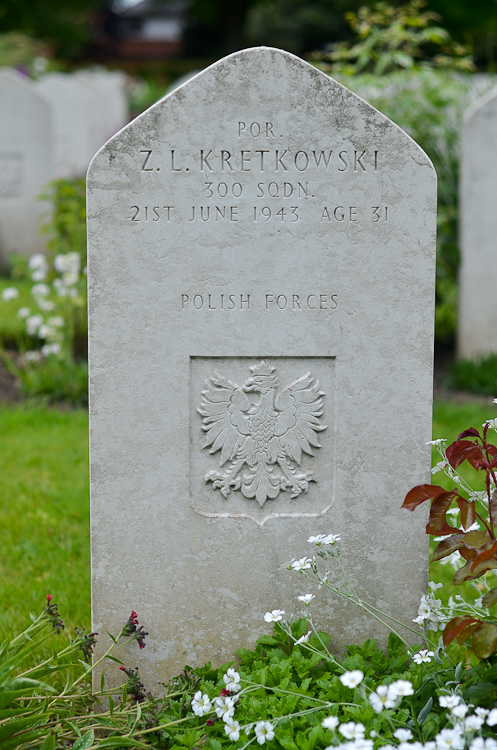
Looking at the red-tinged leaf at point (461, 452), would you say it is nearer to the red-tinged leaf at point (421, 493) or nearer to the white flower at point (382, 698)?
the red-tinged leaf at point (421, 493)

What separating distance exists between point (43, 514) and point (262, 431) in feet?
5.65

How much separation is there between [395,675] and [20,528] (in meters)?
2.05

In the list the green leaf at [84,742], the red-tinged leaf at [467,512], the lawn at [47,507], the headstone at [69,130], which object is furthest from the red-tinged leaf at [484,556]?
the headstone at [69,130]

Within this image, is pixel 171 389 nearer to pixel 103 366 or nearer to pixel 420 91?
pixel 103 366

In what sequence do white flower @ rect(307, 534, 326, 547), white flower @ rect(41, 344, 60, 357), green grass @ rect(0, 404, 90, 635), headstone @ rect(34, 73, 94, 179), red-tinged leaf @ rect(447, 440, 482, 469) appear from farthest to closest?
headstone @ rect(34, 73, 94, 179) → white flower @ rect(41, 344, 60, 357) → green grass @ rect(0, 404, 90, 635) → white flower @ rect(307, 534, 326, 547) → red-tinged leaf @ rect(447, 440, 482, 469)

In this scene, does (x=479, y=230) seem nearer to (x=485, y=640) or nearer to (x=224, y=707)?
(x=485, y=640)

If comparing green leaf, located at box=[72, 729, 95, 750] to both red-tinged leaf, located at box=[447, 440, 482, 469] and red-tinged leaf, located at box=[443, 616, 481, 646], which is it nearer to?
red-tinged leaf, located at box=[443, 616, 481, 646]

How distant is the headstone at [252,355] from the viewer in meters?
2.09

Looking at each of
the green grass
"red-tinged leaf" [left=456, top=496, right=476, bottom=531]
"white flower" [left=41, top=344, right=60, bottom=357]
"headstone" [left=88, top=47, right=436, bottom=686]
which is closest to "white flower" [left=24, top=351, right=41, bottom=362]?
"white flower" [left=41, top=344, right=60, bottom=357]

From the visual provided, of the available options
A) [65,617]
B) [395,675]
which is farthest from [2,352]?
[395,675]

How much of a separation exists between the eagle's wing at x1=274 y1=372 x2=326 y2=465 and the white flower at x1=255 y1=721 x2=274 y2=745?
0.75 m

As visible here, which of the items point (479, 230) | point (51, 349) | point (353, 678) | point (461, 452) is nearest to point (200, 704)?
point (353, 678)

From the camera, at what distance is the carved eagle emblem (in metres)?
2.21

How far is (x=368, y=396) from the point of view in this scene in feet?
7.22
